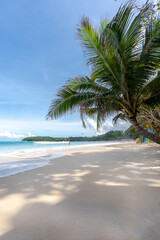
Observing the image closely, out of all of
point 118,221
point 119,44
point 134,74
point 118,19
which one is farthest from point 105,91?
point 118,221

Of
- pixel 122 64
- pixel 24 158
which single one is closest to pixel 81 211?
pixel 122 64

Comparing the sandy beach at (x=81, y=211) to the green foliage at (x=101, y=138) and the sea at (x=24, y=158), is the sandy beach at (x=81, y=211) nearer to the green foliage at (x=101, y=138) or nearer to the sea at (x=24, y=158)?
the sea at (x=24, y=158)

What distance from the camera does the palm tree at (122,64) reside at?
3.37 meters

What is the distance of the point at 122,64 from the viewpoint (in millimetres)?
3641

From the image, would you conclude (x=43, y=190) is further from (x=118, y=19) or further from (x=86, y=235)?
(x=118, y=19)

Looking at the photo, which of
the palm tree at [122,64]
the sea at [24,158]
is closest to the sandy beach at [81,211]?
the sea at [24,158]

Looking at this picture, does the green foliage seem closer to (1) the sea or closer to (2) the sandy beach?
(1) the sea

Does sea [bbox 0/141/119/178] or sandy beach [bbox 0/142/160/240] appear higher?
sandy beach [bbox 0/142/160/240]

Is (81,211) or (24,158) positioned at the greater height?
(81,211)

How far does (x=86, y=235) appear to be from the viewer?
1033 mm

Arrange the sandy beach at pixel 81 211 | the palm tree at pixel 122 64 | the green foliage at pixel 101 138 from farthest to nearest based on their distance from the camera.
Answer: the green foliage at pixel 101 138
the palm tree at pixel 122 64
the sandy beach at pixel 81 211

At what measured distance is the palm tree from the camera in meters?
3.37

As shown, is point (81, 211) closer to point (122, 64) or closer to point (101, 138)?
point (122, 64)

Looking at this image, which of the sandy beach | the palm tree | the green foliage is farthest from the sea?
the green foliage
